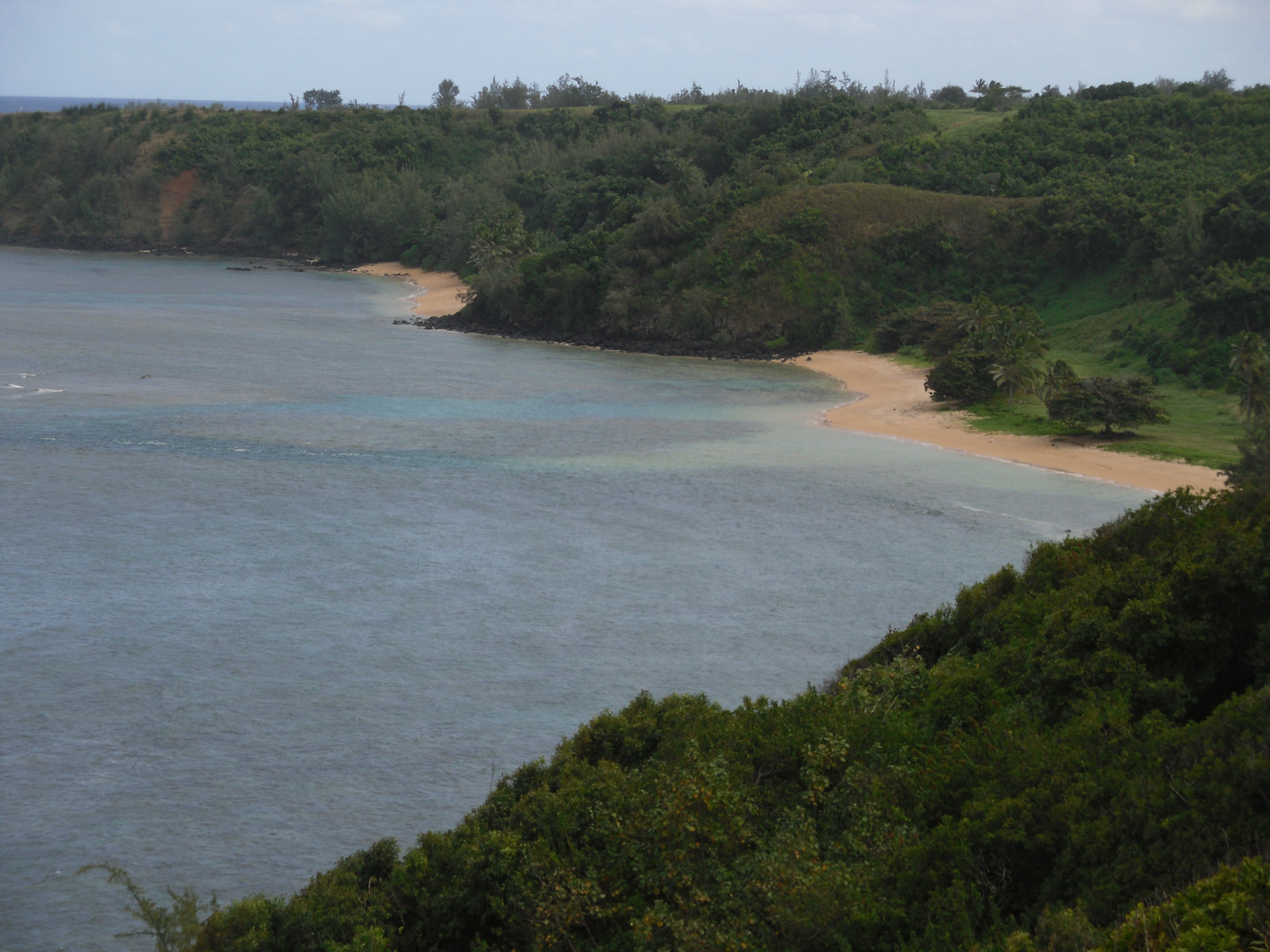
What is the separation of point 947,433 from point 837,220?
93.4 feet

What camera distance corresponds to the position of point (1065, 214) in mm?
61500

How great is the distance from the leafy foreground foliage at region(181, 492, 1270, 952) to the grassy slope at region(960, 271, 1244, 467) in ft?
80.3

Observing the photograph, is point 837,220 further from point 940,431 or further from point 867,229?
point 940,431

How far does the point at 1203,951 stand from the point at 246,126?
443 ft

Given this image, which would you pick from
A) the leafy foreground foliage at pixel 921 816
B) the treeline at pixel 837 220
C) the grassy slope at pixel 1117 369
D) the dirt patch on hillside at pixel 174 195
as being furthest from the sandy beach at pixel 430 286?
the leafy foreground foliage at pixel 921 816

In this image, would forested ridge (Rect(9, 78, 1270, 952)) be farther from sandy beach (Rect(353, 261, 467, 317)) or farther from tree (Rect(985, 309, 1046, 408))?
sandy beach (Rect(353, 261, 467, 317))

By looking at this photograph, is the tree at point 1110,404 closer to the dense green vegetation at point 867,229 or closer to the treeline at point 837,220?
the dense green vegetation at point 867,229

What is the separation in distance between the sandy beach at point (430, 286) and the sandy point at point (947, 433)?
2897 centimetres

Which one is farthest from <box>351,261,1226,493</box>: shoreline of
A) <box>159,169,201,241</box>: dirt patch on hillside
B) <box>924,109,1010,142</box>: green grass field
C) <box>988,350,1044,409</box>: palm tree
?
<box>159,169,201,241</box>: dirt patch on hillside

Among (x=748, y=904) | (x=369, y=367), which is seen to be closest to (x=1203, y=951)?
(x=748, y=904)

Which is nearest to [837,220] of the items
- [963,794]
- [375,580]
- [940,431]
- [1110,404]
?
[940,431]

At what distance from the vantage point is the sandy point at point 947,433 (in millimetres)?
34781

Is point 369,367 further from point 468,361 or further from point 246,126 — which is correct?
point 246,126

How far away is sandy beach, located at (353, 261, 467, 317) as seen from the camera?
7775cm
